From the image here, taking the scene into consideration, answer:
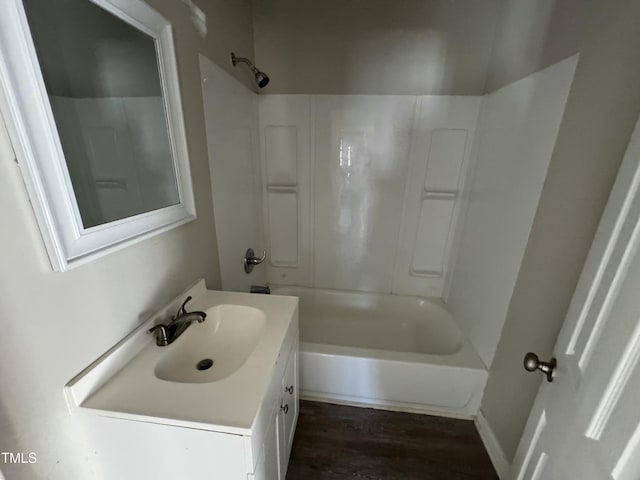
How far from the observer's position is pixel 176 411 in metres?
0.65

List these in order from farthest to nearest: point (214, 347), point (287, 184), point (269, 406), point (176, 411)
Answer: point (287, 184) → point (214, 347) → point (269, 406) → point (176, 411)

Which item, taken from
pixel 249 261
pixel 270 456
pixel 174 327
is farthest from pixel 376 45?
pixel 270 456

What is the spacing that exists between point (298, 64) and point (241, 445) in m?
2.10

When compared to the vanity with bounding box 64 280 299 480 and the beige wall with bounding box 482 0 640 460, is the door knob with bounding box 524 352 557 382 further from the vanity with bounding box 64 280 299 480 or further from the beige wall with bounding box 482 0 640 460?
the vanity with bounding box 64 280 299 480

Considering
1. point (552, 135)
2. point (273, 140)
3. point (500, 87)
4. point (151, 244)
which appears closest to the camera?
point (151, 244)

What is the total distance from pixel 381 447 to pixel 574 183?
58.2 inches

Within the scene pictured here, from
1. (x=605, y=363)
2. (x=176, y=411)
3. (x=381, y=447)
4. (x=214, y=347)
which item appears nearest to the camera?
(x=605, y=363)

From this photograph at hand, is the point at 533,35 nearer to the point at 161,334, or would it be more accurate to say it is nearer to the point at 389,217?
the point at 389,217

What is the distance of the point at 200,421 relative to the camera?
623mm

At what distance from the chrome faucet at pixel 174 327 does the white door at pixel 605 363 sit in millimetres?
1048

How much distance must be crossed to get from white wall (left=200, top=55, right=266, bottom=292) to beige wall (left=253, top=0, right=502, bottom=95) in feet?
1.28

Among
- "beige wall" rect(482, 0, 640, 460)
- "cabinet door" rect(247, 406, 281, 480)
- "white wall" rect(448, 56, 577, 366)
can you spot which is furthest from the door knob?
"cabinet door" rect(247, 406, 281, 480)

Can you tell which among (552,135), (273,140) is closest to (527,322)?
(552,135)

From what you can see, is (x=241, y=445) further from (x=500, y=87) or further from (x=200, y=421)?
(x=500, y=87)
